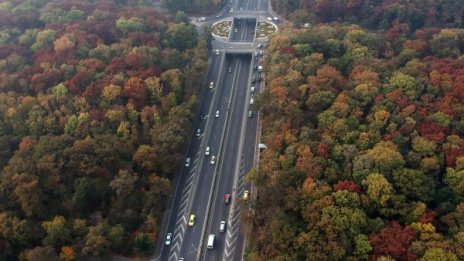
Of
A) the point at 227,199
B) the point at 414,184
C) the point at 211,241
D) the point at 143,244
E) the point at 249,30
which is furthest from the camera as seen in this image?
the point at 249,30

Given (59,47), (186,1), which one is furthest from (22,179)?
(186,1)

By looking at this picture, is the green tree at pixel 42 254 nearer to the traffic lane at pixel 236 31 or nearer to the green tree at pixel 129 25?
the green tree at pixel 129 25

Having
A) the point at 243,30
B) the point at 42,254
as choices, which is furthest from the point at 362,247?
the point at 243,30

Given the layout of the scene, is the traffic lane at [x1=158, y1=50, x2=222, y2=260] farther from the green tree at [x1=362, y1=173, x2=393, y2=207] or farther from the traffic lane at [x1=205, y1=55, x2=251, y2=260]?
the green tree at [x1=362, y1=173, x2=393, y2=207]

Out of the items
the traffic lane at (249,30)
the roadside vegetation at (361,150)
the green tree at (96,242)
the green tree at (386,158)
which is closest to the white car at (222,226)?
the roadside vegetation at (361,150)

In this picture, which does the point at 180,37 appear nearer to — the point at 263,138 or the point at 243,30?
the point at 243,30

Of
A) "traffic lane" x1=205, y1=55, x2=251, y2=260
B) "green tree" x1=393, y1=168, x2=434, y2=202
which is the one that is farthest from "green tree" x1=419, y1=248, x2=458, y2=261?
"traffic lane" x1=205, y1=55, x2=251, y2=260

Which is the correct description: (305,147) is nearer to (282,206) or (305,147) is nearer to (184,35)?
(282,206)

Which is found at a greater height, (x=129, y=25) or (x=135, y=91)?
(x=129, y=25)
